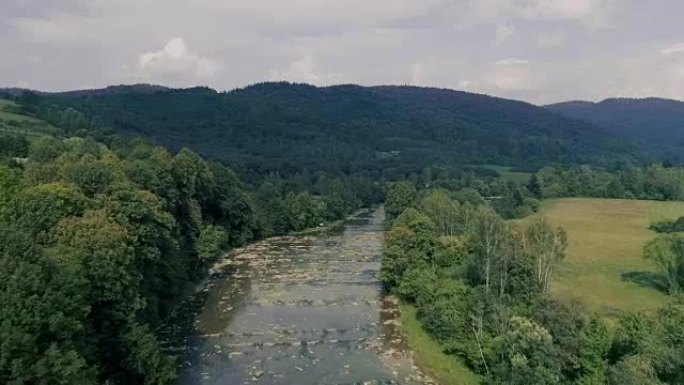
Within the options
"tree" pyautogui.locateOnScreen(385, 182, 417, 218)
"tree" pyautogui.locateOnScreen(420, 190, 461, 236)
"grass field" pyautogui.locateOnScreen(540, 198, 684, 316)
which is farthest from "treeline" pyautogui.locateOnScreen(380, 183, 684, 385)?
"tree" pyautogui.locateOnScreen(385, 182, 417, 218)

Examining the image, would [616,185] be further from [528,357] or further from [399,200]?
[528,357]

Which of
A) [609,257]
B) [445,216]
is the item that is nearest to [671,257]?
[609,257]

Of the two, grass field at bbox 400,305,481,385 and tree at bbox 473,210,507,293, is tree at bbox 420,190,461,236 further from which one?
grass field at bbox 400,305,481,385

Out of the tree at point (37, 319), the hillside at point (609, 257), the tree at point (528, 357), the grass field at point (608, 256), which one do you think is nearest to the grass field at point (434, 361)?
the tree at point (528, 357)

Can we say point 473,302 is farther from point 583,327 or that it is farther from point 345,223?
point 345,223

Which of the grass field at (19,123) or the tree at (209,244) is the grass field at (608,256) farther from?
the grass field at (19,123)
